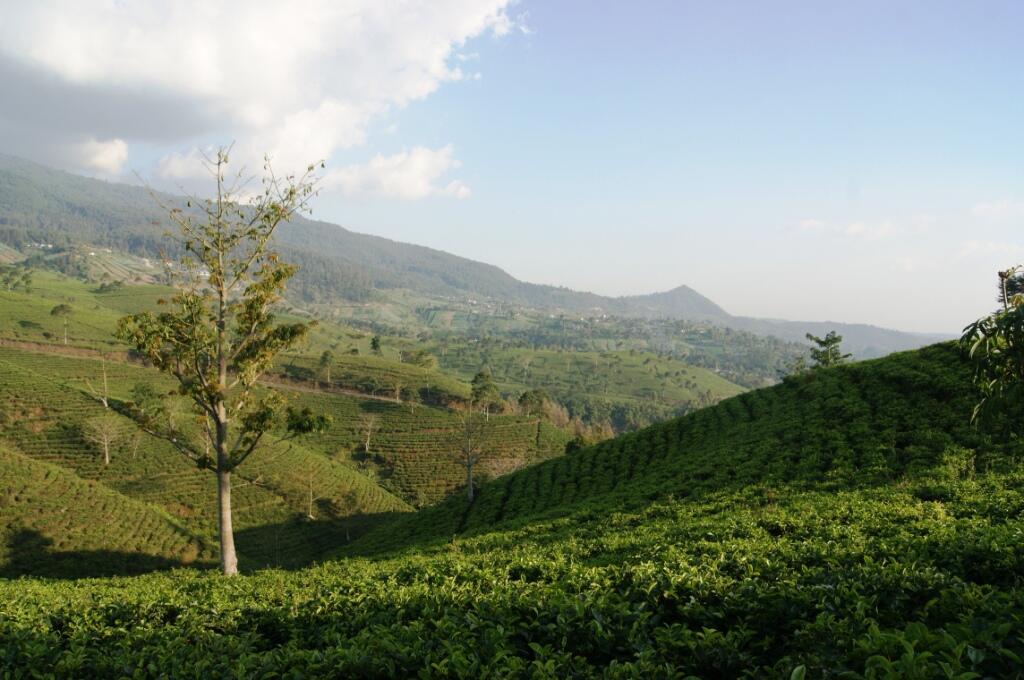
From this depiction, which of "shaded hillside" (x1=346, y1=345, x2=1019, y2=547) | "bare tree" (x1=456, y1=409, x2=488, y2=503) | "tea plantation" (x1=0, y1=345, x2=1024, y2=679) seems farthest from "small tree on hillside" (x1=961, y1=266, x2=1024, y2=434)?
"bare tree" (x1=456, y1=409, x2=488, y2=503)

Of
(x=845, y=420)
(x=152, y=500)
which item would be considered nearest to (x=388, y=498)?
(x=152, y=500)

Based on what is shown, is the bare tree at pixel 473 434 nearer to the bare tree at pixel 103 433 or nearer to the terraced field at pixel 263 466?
the terraced field at pixel 263 466

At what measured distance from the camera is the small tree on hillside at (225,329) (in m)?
18.3

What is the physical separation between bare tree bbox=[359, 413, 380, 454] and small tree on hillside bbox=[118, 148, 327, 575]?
73.0m

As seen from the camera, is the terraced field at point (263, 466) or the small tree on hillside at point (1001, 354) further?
the terraced field at point (263, 466)

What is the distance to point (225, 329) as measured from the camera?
1905 cm

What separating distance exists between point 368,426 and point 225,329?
7899cm

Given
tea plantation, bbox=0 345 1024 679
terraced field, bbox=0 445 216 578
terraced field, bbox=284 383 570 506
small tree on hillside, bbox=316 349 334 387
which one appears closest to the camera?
tea plantation, bbox=0 345 1024 679

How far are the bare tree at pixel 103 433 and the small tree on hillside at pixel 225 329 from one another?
55221 millimetres

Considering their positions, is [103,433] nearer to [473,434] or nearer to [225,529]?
[473,434]

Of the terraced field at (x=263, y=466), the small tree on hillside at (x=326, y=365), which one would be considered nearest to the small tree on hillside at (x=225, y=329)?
the terraced field at (x=263, y=466)

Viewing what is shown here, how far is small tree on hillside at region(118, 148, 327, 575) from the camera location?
1828cm

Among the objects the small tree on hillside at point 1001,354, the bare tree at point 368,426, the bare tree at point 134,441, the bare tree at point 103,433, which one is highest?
the small tree on hillside at point 1001,354

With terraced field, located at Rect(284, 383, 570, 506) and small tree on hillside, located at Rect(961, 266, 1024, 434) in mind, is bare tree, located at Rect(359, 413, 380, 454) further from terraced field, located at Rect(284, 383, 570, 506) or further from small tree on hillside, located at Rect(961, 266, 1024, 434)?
small tree on hillside, located at Rect(961, 266, 1024, 434)
